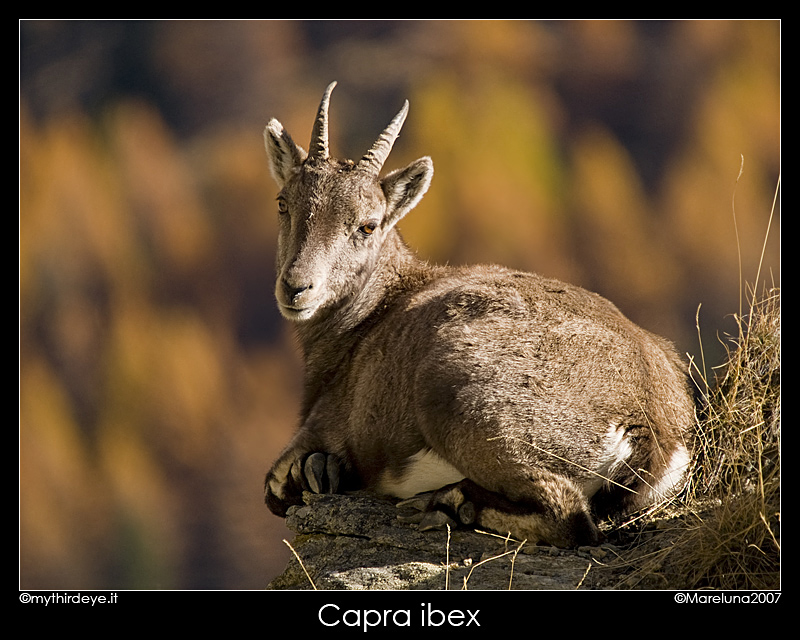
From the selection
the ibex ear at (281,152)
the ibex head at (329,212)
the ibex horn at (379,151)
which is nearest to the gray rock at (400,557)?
the ibex head at (329,212)

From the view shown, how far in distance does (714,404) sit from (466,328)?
174 centimetres

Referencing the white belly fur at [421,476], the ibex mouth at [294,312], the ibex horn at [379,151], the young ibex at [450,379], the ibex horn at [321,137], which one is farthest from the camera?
the ibex horn at [379,151]

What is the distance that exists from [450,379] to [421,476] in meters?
0.74

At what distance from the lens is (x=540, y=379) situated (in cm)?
527

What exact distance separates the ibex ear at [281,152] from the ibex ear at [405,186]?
756 millimetres

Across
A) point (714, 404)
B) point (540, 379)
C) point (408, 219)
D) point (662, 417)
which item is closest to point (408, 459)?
point (540, 379)

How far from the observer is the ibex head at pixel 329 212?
6418mm

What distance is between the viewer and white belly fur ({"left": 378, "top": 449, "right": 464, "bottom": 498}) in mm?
5484

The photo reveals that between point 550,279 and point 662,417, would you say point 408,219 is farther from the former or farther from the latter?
point 662,417

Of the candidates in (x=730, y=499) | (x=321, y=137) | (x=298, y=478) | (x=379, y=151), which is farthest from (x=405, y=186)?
(x=730, y=499)

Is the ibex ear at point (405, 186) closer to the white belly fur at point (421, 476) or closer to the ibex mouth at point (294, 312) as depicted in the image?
Result: the ibex mouth at point (294, 312)

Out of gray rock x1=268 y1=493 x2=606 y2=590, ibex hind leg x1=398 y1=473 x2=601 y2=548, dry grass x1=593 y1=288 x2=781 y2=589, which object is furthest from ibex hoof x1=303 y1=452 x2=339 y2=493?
dry grass x1=593 y1=288 x2=781 y2=589

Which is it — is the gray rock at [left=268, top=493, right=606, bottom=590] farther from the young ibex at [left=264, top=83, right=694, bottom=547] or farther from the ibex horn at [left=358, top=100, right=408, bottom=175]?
the ibex horn at [left=358, top=100, right=408, bottom=175]

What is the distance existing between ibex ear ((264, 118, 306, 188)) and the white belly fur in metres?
2.77
